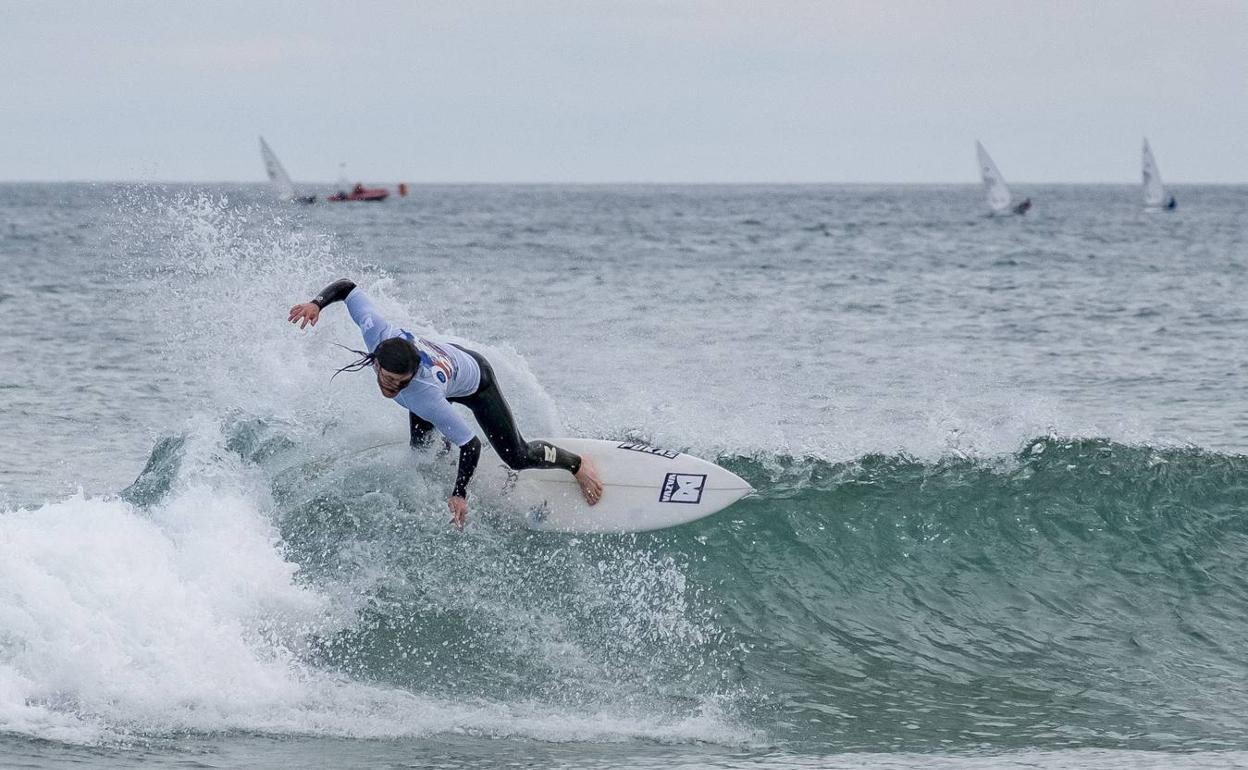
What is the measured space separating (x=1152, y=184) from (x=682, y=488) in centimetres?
8175

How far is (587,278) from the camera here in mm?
35312

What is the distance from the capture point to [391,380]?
7.48 metres

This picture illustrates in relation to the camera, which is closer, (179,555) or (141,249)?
(179,555)

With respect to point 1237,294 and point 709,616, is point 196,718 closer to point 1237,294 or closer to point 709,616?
point 709,616

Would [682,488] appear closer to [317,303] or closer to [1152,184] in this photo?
[317,303]

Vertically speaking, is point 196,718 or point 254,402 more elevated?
point 254,402

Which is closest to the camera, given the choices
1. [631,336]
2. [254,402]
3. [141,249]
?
[254,402]

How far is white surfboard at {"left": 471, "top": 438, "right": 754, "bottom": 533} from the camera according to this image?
30.4ft

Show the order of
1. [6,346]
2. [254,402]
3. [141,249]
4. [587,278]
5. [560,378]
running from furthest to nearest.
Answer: [141,249] < [587,278] < [6,346] < [560,378] < [254,402]

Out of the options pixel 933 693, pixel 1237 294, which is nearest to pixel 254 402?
pixel 933 693

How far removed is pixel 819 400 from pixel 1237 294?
20.3 metres

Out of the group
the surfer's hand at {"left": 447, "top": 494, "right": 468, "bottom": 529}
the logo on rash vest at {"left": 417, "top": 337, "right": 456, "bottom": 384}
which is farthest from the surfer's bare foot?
the logo on rash vest at {"left": 417, "top": 337, "right": 456, "bottom": 384}

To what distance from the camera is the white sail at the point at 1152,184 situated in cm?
8138
